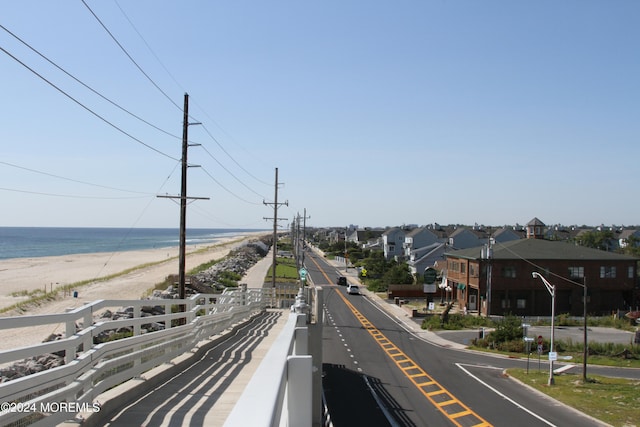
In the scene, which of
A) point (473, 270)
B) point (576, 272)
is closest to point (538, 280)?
point (576, 272)

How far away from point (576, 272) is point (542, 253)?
13.9 feet

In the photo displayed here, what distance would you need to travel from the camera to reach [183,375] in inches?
444

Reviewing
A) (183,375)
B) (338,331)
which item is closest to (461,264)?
(338,331)

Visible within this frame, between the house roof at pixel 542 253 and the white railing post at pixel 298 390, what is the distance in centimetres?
5999

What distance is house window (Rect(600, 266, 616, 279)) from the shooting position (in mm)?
62719

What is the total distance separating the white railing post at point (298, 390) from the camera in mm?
3217

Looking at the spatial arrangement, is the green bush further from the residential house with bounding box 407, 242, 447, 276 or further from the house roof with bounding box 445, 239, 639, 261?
the residential house with bounding box 407, 242, 447, 276

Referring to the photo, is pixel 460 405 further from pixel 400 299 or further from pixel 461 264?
pixel 400 299

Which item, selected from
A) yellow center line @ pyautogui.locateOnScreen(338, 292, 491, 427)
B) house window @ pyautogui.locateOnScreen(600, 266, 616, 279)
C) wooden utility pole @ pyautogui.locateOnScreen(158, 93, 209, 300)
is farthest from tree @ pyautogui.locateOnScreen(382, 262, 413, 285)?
wooden utility pole @ pyautogui.locateOnScreen(158, 93, 209, 300)

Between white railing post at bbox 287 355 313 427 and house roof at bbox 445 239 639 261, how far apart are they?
197ft

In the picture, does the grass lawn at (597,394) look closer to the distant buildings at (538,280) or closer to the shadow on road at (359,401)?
the shadow on road at (359,401)

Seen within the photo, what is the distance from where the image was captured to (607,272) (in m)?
62.8

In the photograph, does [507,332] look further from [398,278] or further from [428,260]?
[428,260]

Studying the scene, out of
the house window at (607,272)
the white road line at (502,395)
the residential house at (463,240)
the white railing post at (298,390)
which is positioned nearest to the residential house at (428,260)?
the residential house at (463,240)
